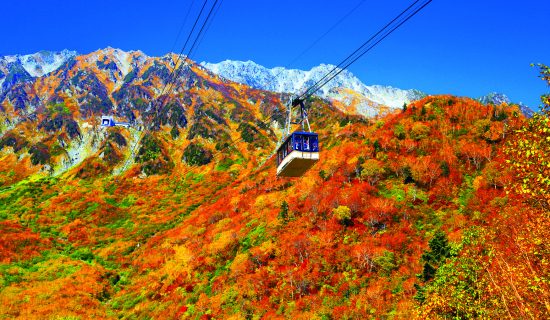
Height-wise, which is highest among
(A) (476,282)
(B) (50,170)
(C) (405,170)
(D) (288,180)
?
(B) (50,170)

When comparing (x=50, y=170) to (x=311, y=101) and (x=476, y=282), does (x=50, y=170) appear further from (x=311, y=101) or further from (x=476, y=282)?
(x=476, y=282)

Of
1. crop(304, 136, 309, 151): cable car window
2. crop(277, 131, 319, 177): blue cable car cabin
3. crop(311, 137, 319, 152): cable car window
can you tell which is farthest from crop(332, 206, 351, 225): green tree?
crop(304, 136, 309, 151): cable car window

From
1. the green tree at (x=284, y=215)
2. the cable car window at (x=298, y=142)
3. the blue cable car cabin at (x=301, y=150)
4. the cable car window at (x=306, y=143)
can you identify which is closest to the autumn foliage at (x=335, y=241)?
the green tree at (x=284, y=215)

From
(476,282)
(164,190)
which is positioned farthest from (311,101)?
(476,282)

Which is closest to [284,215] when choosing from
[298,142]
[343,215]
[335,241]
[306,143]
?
[343,215]

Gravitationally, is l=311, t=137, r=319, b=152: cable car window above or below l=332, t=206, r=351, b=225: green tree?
above

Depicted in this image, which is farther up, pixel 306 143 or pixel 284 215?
pixel 284 215

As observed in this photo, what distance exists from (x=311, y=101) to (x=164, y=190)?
8140 centimetres

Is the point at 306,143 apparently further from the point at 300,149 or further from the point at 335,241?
the point at 335,241

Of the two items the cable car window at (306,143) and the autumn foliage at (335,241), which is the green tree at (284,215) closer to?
the autumn foliage at (335,241)

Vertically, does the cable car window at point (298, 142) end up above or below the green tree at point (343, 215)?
above

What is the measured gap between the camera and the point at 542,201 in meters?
14.8

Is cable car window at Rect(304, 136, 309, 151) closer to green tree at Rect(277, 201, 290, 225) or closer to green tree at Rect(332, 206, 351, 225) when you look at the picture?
green tree at Rect(332, 206, 351, 225)

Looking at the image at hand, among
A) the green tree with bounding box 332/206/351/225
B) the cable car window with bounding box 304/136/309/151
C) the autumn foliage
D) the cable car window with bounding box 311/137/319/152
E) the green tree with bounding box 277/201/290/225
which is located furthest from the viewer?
the green tree with bounding box 277/201/290/225
